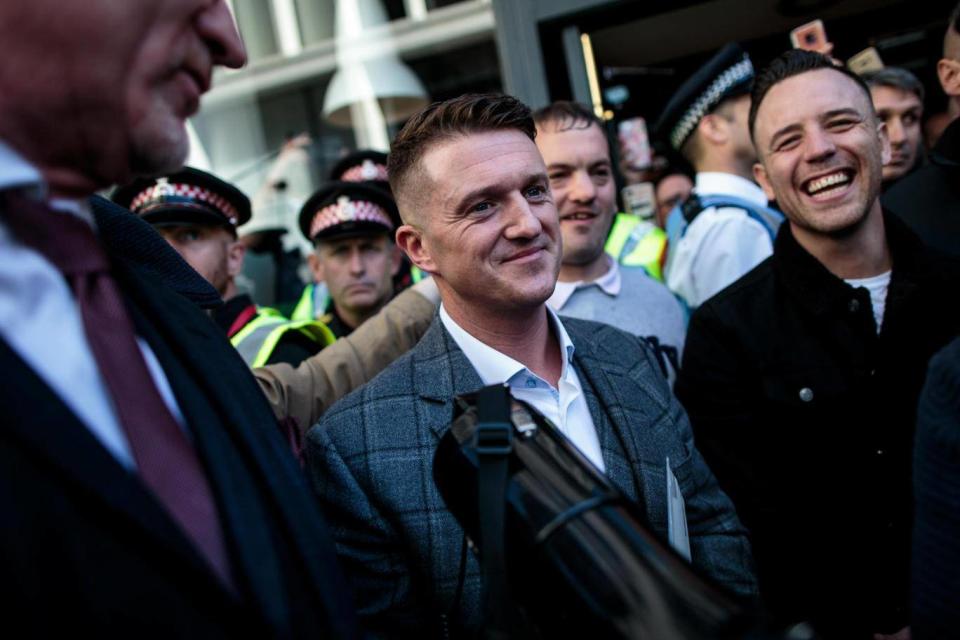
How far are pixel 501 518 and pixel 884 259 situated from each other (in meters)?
1.73

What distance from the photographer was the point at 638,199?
169 inches

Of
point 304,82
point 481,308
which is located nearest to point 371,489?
point 481,308

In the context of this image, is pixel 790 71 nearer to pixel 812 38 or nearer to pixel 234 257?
pixel 812 38

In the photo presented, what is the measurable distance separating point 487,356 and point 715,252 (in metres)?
1.43

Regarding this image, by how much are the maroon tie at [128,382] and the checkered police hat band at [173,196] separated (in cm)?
201

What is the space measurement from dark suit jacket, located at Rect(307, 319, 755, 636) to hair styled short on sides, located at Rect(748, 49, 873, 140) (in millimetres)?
1048

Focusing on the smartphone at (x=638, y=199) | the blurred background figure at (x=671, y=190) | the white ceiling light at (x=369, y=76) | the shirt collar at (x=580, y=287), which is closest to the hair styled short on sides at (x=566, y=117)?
the shirt collar at (x=580, y=287)

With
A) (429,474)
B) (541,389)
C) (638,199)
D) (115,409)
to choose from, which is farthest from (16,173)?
(638,199)

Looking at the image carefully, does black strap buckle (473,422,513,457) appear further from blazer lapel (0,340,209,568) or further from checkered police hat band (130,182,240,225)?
checkered police hat band (130,182,240,225)

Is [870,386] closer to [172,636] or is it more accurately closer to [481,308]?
[481,308]

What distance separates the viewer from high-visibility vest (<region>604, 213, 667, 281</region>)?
330cm

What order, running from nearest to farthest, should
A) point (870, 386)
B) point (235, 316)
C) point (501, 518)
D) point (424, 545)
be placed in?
point (501, 518), point (424, 545), point (870, 386), point (235, 316)

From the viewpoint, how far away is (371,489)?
1532 millimetres

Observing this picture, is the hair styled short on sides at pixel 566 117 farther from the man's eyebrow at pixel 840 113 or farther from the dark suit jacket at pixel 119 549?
the dark suit jacket at pixel 119 549
